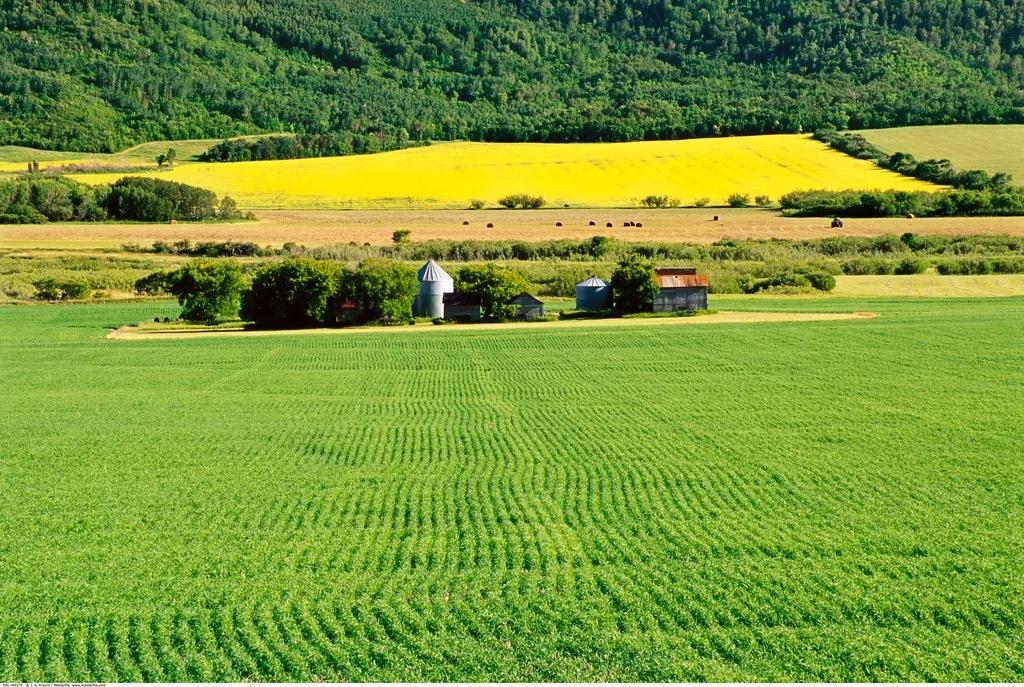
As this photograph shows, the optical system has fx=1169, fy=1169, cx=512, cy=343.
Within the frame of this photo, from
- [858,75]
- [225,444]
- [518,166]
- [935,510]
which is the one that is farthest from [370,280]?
[858,75]

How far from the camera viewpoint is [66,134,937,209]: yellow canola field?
356ft

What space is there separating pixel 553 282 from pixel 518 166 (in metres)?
52.2

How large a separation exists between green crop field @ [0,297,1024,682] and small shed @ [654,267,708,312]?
19.3m

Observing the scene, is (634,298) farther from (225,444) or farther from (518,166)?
(518,166)

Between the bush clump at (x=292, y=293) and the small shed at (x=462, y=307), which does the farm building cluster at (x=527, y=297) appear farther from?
the bush clump at (x=292, y=293)

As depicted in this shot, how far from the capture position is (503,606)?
16.5 meters

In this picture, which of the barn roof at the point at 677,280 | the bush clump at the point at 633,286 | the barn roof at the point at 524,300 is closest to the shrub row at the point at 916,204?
the barn roof at the point at 677,280

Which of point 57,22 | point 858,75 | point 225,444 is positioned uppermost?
point 57,22

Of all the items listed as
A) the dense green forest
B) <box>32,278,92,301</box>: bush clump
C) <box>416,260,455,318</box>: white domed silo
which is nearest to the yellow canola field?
the dense green forest

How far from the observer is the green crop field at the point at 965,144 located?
113 m

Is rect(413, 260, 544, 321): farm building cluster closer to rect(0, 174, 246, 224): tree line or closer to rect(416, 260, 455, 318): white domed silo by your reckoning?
rect(416, 260, 455, 318): white domed silo

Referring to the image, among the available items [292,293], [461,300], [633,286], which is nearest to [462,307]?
[461,300]

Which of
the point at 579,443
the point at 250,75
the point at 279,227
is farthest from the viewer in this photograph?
the point at 250,75

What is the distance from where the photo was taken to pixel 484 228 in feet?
305
